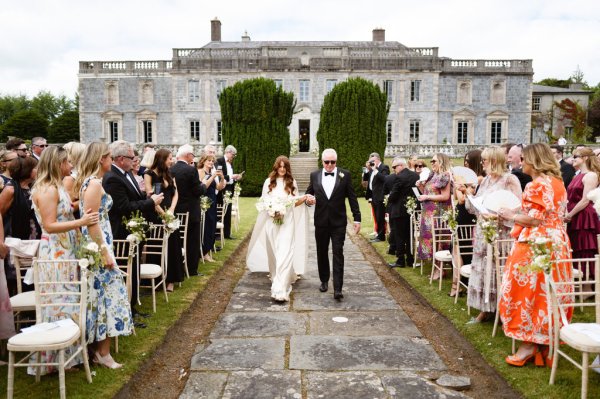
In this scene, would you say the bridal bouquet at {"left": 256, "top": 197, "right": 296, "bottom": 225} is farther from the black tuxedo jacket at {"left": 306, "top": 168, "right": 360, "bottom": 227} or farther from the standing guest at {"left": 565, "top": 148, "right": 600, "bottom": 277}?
the standing guest at {"left": 565, "top": 148, "right": 600, "bottom": 277}

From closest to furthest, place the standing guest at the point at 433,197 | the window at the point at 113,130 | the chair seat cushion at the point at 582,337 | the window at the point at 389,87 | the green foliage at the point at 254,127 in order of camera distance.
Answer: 1. the chair seat cushion at the point at 582,337
2. the standing guest at the point at 433,197
3. the green foliage at the point at 254,127
4. the window at the point at 389,87
5. the window at the point at 113,130

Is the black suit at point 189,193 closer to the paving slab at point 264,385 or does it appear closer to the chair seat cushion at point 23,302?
the chair seat cushion at point 23,302

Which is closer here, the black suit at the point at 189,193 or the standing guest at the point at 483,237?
the standing guest at the point at 483,237

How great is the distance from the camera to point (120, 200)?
5.74 m

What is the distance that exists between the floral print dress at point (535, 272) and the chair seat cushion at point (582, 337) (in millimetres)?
588

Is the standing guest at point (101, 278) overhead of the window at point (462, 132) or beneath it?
beneath

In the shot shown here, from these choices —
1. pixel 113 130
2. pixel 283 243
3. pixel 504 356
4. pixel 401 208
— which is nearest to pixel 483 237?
pixel 504 356

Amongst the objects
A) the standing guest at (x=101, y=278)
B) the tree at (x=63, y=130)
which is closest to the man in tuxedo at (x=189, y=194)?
the standing guest at (x=101, y=278)

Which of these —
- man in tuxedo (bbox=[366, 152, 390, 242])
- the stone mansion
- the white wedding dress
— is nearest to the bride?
the white wedding dress

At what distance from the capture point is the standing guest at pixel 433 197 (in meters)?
8.06

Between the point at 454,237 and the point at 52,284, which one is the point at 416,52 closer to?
the point at 454,237

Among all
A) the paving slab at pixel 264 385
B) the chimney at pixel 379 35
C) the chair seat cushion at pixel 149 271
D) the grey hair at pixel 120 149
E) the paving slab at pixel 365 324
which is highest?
the chimney at pixel 379 35

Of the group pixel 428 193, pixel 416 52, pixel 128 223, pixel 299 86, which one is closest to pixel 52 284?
pixel 128 223

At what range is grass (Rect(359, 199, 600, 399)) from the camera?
4.21m
